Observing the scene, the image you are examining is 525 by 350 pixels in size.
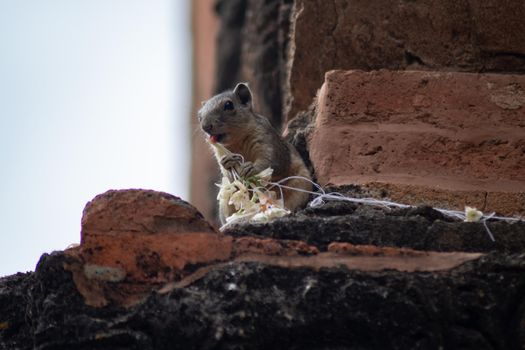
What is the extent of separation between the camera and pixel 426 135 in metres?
3.93

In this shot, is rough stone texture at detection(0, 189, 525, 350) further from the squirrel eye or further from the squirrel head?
the squirrel eye

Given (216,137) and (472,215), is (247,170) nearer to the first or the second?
(216,137)

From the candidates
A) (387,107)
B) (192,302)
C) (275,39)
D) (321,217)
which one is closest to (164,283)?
(192,302)

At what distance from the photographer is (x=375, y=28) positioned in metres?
4.28

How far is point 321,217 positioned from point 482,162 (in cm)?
86

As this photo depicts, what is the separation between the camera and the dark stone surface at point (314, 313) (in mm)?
2764

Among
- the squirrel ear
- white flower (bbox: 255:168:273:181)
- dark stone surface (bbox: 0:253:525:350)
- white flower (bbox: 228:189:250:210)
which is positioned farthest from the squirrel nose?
dark stone surface (bbox: 0:253:525:350)

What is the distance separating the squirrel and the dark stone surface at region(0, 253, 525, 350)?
6.26 ft

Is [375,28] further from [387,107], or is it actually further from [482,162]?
[482,162]

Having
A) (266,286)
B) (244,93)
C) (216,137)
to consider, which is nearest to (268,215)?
(266,286)

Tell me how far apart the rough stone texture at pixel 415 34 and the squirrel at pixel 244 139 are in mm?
575

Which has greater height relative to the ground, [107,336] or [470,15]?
[470,15]

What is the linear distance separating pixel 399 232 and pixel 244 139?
2552 mm

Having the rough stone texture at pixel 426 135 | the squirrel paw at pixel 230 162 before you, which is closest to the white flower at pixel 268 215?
the rough stone texture at pixel 426 135
